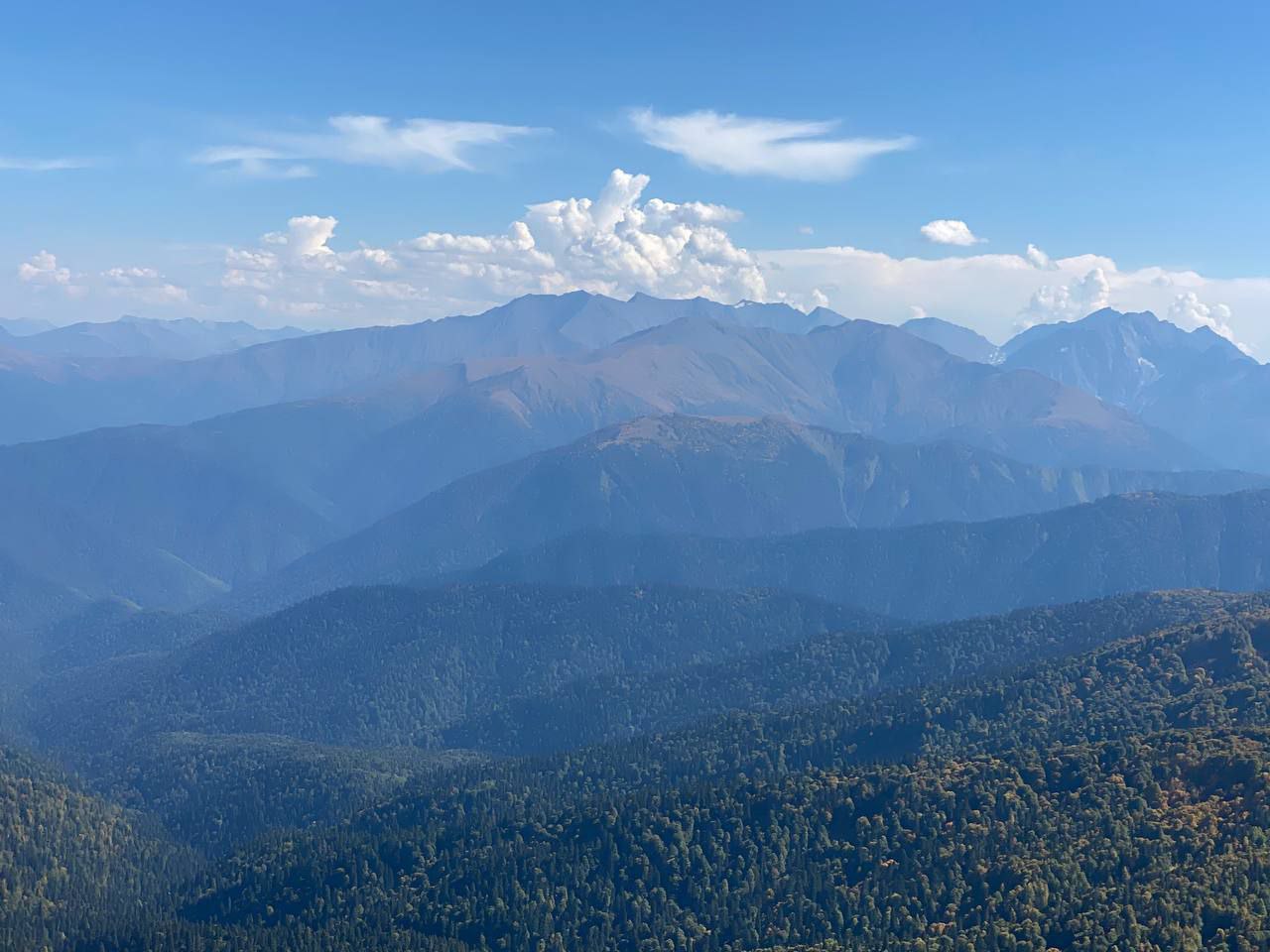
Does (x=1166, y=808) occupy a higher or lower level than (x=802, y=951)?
higher

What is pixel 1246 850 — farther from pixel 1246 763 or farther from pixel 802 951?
pixel 802 951

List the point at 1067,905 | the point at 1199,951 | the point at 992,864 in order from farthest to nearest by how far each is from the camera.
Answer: the point at 992,864
the point at 1067,905
the point at 1199,951

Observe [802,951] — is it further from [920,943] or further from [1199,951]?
[1199,951]

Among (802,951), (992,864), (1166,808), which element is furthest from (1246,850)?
(802,951)

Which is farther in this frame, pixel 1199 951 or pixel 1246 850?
pixel 1246 850

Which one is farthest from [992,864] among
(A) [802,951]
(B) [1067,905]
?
(A) [802,951]

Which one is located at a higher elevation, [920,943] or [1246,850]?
[1246,850]

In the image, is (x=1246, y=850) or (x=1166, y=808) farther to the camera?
(x=1166, y=808)

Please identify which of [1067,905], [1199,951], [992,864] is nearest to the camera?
[1199,951]
